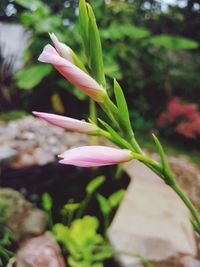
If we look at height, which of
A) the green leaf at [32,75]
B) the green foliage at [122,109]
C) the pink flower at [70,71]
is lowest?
the green leaf at [32,75]

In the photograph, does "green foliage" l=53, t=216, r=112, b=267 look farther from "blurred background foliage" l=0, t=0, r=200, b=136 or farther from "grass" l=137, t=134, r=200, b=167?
"grass" l=137, t=134, r=200, b=167

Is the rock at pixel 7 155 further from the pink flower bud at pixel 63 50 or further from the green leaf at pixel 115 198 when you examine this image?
the pink flower bud at pixel 63 50

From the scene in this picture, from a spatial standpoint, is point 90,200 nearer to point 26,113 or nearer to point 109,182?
point 109,182

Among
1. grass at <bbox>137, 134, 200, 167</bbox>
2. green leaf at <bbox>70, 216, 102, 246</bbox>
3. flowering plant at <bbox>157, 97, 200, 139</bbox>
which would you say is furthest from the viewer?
flowering plant at <bbox>157, 97, 200, 139</bbox>

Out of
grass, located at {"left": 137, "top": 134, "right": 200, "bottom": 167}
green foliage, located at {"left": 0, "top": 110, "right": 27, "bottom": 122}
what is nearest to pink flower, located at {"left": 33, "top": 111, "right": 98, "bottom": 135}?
grass, located at {"left": 137, "top": 134, "right": 200, "bottom": 167}

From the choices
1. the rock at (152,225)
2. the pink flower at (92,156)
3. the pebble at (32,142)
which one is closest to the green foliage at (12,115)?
the pebble at (32,142)
